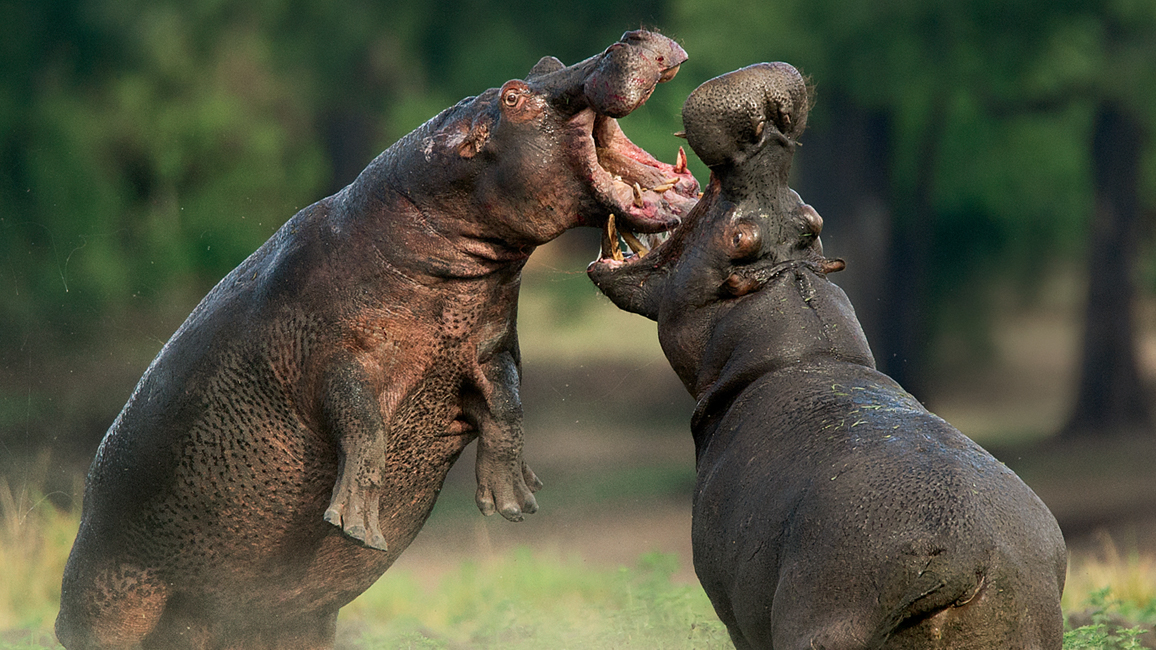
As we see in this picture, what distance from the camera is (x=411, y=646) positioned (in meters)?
7.20

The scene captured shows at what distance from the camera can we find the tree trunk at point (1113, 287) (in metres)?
13.3

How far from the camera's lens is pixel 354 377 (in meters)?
4.69

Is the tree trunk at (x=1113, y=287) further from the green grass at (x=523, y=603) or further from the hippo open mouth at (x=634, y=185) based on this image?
the hippo open mouth at (x=634, y=185)

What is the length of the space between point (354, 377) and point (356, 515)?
0.50 metres

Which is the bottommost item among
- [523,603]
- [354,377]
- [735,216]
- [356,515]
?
[523,603]

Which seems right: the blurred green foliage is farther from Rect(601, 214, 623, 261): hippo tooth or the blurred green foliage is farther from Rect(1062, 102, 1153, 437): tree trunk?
Rect(601, 214, 623, 261): hippo tooth

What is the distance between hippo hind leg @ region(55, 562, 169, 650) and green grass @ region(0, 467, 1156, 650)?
198cm

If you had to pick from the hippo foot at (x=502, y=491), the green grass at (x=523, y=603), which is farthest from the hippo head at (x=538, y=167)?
the green grass at (x=523, y=603)

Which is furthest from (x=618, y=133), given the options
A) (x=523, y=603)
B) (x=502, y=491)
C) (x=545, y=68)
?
(x=523, y=603)

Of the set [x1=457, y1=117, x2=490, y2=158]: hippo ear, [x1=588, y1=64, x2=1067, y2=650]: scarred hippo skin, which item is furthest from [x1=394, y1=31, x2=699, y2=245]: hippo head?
[x1=588, y1=64, x2=1067, y2=650]: scarred hippo skin

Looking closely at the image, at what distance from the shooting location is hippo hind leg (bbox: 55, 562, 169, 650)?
526 cm

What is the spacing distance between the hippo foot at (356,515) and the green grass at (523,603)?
8.35 ft

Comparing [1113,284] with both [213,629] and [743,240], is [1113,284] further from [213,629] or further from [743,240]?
[213,629]

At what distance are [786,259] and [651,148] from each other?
24.9 feet
